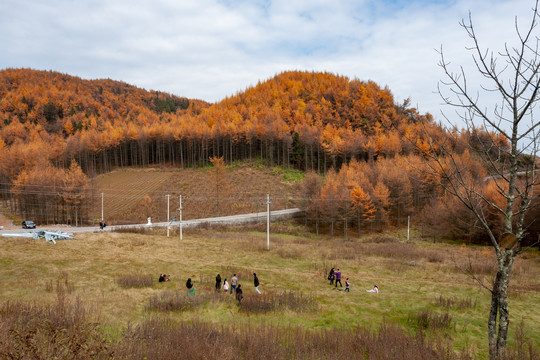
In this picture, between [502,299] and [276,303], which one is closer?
[502,299]

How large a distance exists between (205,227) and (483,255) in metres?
35.4

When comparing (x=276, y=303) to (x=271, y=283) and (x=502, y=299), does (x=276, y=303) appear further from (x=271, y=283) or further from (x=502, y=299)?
(x=502, y=299)

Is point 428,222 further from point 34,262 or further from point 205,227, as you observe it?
→ point 34,262

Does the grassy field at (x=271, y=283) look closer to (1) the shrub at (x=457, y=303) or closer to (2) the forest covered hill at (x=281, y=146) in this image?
(1) the shrub at (x=457, y=303)

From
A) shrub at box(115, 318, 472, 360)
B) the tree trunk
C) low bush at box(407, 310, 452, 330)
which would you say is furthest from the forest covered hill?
low bush at box(407, 310, 452, 330)

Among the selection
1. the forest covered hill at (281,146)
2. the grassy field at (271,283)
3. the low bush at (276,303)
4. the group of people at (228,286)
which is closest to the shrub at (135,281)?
the grassy field at (271,283)

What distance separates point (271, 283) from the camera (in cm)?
2002

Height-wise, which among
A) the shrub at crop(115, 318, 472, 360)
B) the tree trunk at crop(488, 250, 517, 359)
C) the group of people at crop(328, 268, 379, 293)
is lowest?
the group of people at crop(328, 268, 379, 293)

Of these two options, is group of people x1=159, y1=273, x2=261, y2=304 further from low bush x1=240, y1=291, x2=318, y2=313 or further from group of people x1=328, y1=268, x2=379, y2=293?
group of people x1=328, y1=268, x2=379, y2=293

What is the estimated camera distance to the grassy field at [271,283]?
42.0ft

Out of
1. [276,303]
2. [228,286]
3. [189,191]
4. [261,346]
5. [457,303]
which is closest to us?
[261,346]

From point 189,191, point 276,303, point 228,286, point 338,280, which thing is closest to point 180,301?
point 228,286

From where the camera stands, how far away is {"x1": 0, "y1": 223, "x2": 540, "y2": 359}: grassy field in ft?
42.0

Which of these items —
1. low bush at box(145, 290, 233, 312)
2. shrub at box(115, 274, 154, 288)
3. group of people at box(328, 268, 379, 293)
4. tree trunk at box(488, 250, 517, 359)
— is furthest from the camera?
group of people at box(328, 268, 379, 293)
